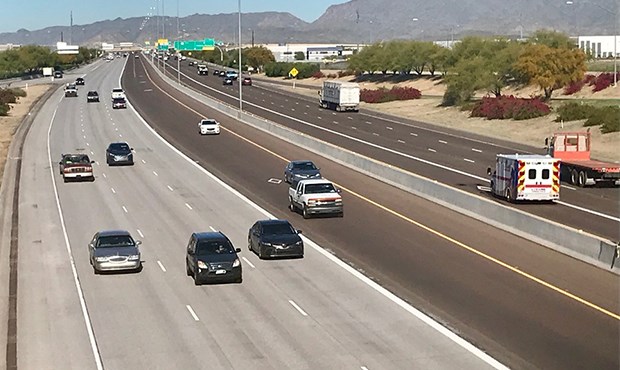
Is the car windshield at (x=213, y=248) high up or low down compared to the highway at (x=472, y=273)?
up

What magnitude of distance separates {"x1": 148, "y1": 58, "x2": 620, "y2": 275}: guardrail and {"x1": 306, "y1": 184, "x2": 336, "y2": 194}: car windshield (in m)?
5.03

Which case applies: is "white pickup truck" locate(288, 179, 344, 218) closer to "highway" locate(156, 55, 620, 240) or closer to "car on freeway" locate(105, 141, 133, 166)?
"highway" locate(156, 55, 620, 240)

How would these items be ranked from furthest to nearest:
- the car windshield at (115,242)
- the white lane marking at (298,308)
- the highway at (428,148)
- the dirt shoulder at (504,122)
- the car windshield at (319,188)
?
the dirt shoulder at (504,122) < the car windshield at (319,188) < the highway at (428,148) < the car windshield at (115,242) < the white lane marking at (298,308)

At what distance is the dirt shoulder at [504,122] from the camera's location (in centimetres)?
6788

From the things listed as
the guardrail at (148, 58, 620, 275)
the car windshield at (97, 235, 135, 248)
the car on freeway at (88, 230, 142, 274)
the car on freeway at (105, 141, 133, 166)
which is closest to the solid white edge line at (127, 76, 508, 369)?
the car on freeway at (88, 230, 142, 274)

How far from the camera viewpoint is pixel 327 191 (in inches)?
1623

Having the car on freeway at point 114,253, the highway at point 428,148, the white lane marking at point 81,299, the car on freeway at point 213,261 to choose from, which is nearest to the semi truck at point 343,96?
the highway at point 428,148

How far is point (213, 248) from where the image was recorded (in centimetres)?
2977

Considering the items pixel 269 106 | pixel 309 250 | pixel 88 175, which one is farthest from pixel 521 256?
pixel 269 106

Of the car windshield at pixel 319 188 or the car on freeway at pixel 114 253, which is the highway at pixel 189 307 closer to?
the car on freeway at pixel 114 253

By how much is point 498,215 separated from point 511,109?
5023 cm

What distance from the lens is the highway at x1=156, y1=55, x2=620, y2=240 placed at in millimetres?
40312

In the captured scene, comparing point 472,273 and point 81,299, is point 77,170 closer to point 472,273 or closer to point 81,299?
point 81,299

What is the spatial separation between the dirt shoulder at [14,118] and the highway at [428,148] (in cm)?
2188
